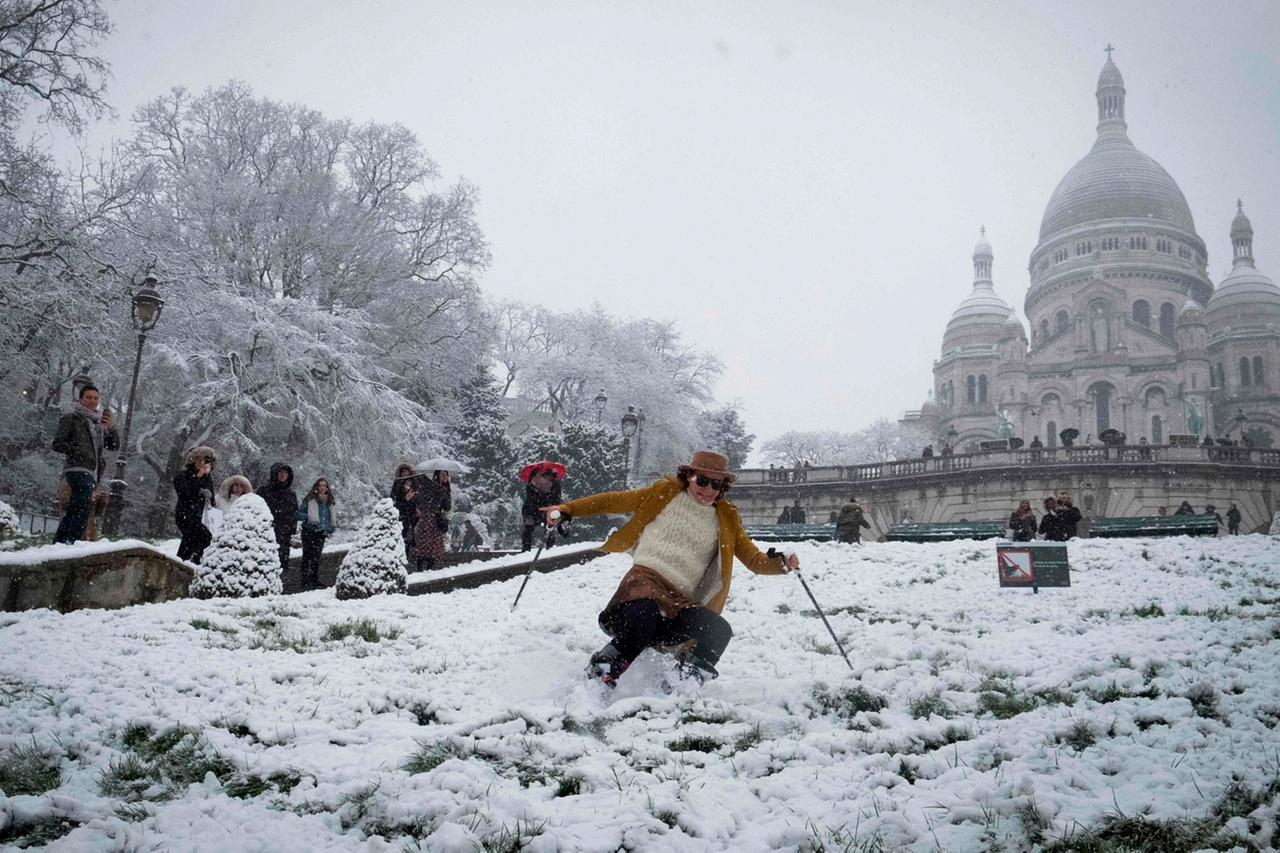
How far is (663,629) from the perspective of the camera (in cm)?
618

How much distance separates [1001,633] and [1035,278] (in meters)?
89.0

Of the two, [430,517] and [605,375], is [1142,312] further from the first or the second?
[430,517]

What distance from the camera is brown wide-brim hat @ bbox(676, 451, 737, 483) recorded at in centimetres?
648

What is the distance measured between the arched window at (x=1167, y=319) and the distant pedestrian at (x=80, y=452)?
82337 mm

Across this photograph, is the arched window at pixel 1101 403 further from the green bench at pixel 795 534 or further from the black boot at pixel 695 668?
the black boot at pixel 695 668

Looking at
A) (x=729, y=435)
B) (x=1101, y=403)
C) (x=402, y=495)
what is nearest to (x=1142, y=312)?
(x=1101, y=403)

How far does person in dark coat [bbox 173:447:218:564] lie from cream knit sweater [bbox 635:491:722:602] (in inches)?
251

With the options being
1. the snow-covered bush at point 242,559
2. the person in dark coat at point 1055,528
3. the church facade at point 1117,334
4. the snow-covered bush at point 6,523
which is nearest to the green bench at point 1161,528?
the person in dark coat at point 1055,528

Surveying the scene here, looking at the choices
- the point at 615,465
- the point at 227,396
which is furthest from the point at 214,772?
the point at 615,465

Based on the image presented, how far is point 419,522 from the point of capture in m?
13.6

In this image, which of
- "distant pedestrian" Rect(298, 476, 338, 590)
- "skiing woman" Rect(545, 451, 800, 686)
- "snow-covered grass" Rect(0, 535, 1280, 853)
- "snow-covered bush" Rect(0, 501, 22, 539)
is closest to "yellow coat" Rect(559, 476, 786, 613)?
"skiing woman" Rect(545, 451, 800, 686)

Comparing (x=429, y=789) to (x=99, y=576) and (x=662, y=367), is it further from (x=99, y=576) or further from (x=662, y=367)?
(x=662, y=367)

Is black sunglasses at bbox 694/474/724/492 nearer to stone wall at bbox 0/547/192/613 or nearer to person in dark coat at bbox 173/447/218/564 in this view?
stone wall at bbox 0/547/192/613

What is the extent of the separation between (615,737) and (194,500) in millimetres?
7679
